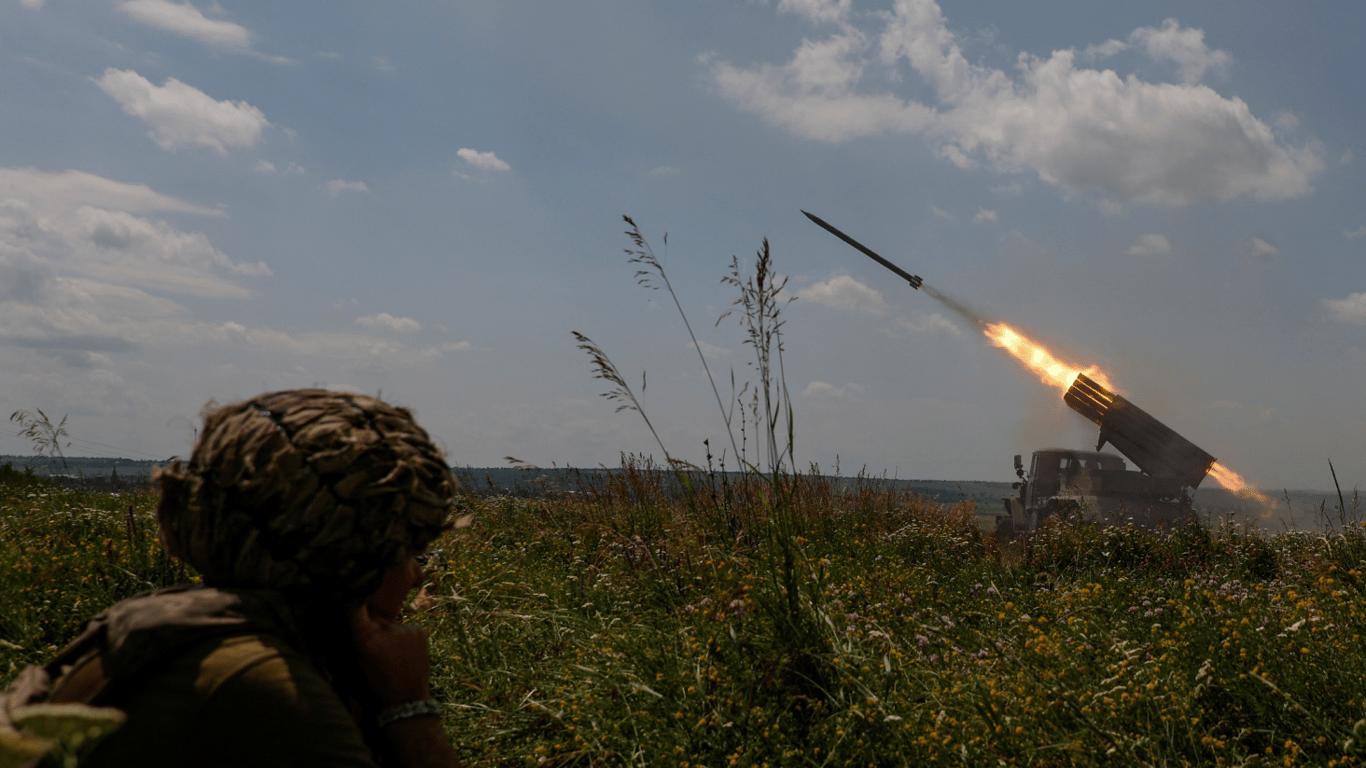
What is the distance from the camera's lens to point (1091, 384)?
55.1 feet

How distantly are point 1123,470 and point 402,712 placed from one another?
19.1 metres

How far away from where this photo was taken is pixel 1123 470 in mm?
17438

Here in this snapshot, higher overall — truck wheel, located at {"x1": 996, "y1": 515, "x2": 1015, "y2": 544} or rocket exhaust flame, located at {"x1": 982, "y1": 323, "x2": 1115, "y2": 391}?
rocket exhaust flame, located at {"x1": 982, "y1": 323, "x2": 1115, "y2": 391}

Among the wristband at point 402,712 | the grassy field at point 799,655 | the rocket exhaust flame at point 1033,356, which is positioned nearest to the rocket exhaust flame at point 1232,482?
the rocket exhaust flame at point 1033,356

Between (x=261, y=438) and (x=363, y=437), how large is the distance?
0.18 meters

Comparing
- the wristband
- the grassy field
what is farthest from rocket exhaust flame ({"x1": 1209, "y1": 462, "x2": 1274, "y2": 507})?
the wristband

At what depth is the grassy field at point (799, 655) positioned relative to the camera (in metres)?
3.21

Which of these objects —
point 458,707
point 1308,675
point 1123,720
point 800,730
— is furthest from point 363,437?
point 1308,675

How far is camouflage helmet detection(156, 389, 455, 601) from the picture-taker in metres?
1.40

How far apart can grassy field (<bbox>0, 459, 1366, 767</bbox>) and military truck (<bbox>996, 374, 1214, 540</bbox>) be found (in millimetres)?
10311

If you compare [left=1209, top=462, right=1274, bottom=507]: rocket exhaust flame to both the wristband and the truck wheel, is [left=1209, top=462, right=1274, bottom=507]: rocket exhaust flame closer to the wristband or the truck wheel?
the truck wheel

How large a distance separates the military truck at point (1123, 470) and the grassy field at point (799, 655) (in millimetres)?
10311

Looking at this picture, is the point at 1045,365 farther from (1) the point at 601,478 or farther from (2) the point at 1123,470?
(1) the point at 601,478

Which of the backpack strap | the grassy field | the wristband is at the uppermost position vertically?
the backpack strap
